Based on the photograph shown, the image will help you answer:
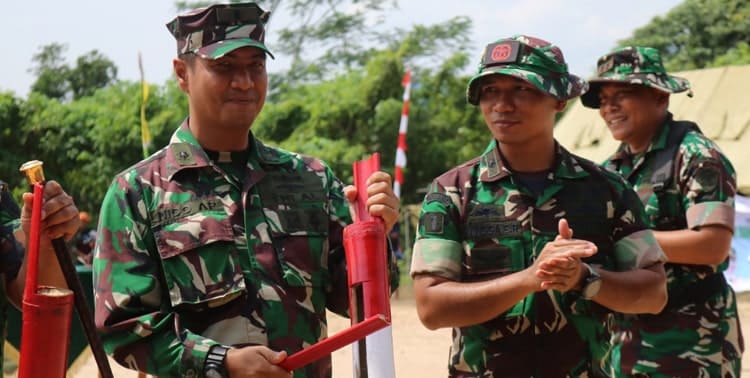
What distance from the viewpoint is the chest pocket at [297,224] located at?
2891 millimetres

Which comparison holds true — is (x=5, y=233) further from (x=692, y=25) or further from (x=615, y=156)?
(x=692, y=25)

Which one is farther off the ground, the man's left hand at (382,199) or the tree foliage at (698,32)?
the tree foliage at (698,32)

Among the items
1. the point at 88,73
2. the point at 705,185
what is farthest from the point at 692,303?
the point at 88,73

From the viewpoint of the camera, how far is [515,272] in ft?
10.7

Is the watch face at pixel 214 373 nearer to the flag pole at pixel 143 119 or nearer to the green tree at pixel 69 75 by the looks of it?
the flag pole at pixel 143 119

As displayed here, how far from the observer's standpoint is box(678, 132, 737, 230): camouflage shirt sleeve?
436 cm

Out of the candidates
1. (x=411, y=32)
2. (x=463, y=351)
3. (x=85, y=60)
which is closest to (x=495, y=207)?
(x=463, y=351)

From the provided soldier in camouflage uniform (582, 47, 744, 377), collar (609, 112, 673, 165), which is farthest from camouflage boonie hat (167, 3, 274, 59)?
collar (609, 112, 673, 165)

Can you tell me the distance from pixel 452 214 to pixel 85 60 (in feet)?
94.3

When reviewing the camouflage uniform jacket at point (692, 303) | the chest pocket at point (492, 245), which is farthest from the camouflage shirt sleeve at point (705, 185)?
the chest pocket at point (492, 245)

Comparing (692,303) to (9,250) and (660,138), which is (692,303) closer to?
(660,138)

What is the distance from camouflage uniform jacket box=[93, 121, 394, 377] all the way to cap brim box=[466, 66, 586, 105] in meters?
0.73

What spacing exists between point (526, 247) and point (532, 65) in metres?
0.58

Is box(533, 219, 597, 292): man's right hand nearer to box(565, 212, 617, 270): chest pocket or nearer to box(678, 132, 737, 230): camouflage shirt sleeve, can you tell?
box(565, 212, 617, 270): chest pocket
